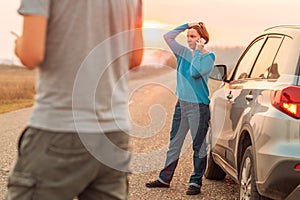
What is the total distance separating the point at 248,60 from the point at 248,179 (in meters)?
1.67

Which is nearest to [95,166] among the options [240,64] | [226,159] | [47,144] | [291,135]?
[47,144]

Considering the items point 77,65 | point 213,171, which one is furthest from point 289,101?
point 213,171

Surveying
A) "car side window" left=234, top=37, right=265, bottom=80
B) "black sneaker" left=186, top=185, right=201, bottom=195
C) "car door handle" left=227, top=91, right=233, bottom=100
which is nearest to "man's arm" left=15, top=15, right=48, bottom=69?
"car side window" left=234, top=37, right=265, bottom=80

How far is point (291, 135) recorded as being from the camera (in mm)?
4418

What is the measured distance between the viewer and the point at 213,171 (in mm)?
7566

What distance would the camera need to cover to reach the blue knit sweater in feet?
21.3

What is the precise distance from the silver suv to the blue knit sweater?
0.26m

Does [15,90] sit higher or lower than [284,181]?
lower

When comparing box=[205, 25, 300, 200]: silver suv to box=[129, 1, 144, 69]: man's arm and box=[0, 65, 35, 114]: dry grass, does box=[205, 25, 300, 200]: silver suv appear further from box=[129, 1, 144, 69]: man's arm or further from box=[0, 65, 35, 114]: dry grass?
box=[0, 65, 35, 114]: dry grass

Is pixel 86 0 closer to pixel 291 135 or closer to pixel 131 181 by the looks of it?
pixel 291 135

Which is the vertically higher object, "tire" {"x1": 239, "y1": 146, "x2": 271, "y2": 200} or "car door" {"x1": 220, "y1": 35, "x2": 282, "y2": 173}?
"car door" {"x1": 220, "y1": 35, "x2": 282, "y2": 173}

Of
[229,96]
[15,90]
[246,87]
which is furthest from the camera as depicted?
[15,90]

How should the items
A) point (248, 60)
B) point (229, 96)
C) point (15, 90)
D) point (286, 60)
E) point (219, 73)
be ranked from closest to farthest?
point (286, 60), point (229, 96), point (248, 60), point (219, 73), point (15, 90)

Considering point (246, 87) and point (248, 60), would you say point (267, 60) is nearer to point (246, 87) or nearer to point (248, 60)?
point (246, 87)
